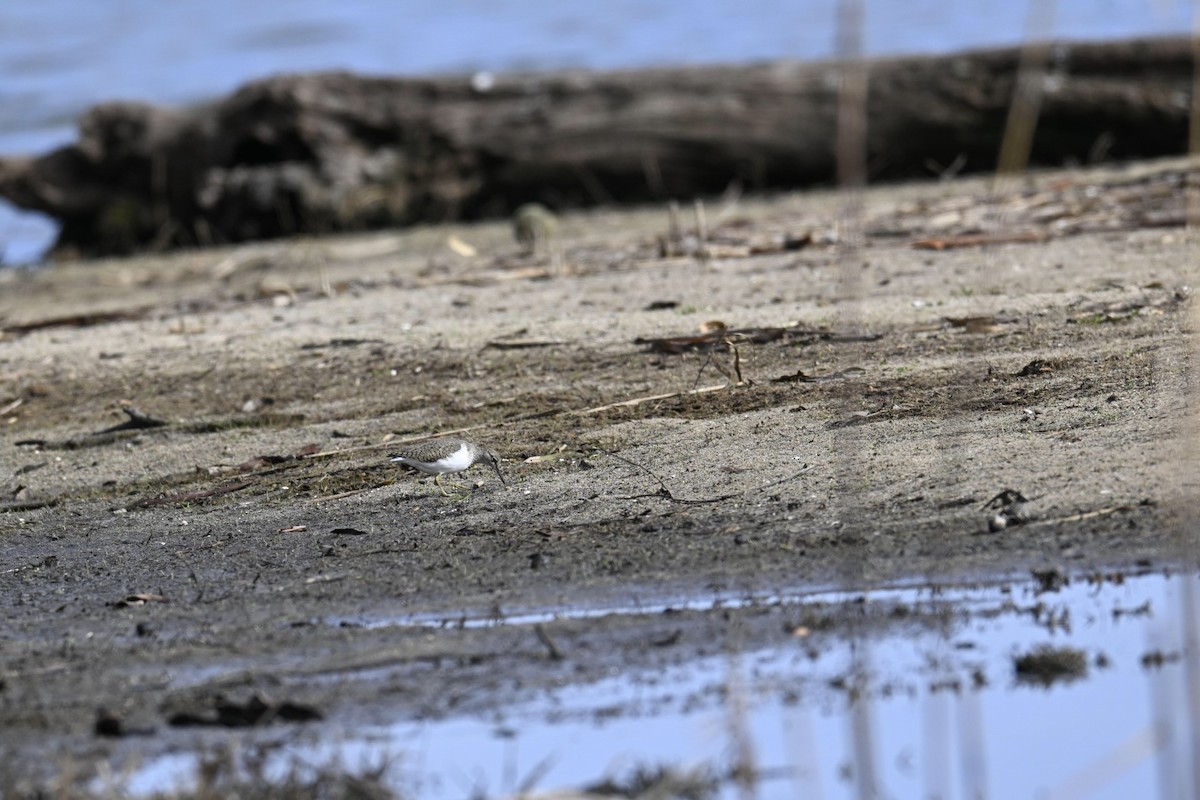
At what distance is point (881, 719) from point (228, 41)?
19.0m

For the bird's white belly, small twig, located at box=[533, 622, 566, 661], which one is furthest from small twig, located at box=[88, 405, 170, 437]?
small twig, located at box=[533, 622, 566, 661]

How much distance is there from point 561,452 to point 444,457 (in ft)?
1.49

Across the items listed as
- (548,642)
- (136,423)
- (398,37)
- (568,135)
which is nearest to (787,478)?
(548,642)

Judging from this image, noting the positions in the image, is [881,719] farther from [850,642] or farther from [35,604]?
[35,604]

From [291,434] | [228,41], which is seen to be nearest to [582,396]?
[291,434]

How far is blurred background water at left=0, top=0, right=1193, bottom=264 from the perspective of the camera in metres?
16.5

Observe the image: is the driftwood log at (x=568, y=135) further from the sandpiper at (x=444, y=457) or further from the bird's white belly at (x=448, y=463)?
the bird's white belly at (x=448, y=463)

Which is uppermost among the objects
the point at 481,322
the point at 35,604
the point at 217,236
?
the point at 217,236

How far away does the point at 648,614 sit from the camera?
3.88 meters

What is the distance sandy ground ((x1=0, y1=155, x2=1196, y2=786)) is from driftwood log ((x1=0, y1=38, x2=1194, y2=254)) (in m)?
1.17

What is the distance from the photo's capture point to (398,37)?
20609 mm

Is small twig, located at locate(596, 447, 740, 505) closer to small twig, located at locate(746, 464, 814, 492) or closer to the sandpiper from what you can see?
small twig, located at locate(746, 464, 814, 492)

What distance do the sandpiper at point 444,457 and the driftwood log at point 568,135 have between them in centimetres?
513

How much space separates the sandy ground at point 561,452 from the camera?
12.5ft
